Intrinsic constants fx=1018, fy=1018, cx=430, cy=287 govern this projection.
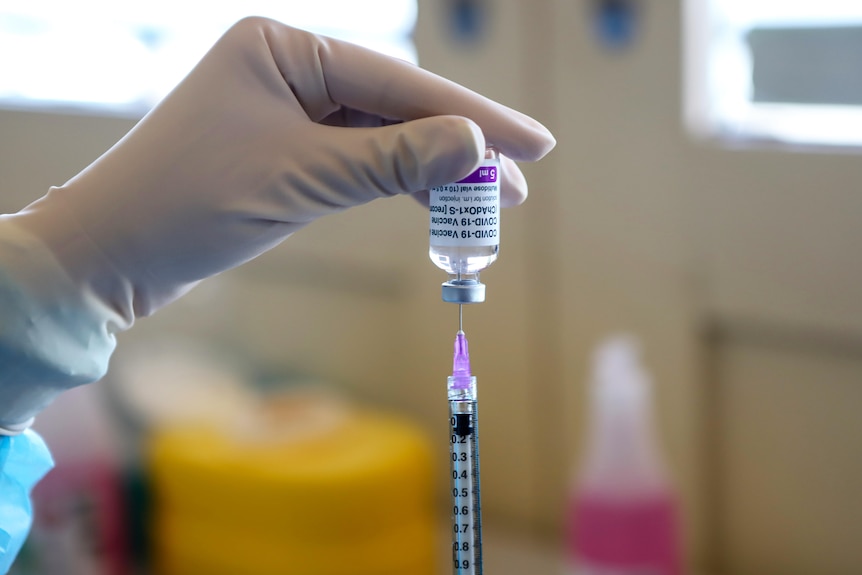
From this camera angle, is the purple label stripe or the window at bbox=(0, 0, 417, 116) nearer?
the purple label stripe

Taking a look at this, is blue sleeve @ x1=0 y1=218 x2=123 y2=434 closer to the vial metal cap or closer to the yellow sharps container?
the vial metal cap

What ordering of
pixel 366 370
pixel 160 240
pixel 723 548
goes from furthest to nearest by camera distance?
pixel 366 370 → pixel 723 548 → pixel 160 240

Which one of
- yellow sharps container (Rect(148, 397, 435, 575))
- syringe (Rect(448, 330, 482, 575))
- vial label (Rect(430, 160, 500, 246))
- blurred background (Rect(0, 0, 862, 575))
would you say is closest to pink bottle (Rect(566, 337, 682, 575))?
blurred background (Rect(0, 0, 862, 575))

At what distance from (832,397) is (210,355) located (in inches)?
35.7

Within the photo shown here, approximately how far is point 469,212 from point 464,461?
0.18 m

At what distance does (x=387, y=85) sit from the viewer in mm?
645

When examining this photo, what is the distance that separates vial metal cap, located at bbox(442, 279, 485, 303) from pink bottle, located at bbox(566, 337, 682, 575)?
0.57 meters

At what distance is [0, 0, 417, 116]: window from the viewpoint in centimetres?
135

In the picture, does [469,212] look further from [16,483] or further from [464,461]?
[16,483]

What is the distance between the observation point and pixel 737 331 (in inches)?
48.9

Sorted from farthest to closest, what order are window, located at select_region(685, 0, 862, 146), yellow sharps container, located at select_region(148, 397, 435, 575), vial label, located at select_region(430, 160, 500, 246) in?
yellow sharps container, located at select_region(148, 397, 435, 575), window, located at select_region(685, 0, 862, 146), vial label, located at select_region(430, 160, 500, 246)

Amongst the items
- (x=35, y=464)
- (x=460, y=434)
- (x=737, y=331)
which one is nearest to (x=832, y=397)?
(x=737, y=331)

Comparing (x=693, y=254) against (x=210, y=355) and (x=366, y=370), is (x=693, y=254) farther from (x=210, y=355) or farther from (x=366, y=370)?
(x=210, y=355)

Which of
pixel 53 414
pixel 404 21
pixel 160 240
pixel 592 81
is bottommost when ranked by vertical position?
pixel 53 414
